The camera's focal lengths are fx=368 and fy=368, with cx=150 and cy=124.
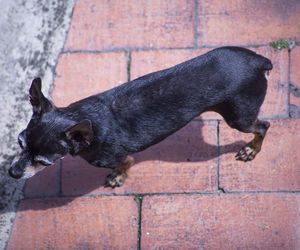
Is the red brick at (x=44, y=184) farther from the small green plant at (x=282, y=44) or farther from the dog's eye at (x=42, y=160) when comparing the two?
the small green plant at (x=282, y=44)

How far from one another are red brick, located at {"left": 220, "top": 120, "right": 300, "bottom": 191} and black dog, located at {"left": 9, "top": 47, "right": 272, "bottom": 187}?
2.27ft

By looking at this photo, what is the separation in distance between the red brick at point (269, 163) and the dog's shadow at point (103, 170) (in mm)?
84

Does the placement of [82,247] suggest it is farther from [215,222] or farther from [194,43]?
[194,43]

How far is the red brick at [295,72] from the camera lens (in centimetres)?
378

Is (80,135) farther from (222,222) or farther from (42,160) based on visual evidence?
(222,222)

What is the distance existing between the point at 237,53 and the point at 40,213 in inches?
93.8

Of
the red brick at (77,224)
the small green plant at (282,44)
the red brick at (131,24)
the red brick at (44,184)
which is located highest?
the red brick at (131,24)

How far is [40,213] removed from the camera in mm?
3617

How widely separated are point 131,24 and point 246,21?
1280mm

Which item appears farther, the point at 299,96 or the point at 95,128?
the point at 299,96

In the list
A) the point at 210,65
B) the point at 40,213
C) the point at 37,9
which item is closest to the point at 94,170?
the point at 40,213

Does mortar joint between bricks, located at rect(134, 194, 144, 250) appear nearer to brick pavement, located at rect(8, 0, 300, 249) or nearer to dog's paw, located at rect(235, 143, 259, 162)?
brick pavement, located at rect(8, 0, 300, 249)

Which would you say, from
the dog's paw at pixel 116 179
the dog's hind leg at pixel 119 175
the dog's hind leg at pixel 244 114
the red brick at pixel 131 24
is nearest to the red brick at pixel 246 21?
the red brick at pixel 131 24

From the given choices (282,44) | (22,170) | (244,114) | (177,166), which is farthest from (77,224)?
(282,44)
